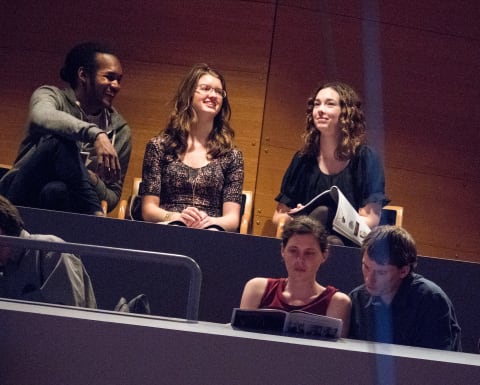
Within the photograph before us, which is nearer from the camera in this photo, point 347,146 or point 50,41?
point 347,146

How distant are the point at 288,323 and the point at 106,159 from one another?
141 cm

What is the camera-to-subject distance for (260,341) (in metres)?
2.12

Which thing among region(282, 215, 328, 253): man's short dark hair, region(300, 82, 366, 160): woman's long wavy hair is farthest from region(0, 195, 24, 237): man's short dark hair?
region(300, 82, 366, 160): woman's long wavy hair

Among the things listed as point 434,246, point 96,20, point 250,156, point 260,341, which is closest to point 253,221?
point 250,156

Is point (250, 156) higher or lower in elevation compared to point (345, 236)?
higher

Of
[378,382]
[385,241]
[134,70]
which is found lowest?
[378,382]

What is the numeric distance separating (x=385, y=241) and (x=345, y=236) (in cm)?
42

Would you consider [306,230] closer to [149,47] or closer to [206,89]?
[206,89]

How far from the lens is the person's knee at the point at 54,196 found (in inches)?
136

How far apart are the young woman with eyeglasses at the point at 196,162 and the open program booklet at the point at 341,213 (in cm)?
42

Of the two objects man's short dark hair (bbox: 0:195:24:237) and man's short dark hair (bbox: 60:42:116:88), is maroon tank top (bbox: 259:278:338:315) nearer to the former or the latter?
man's short dark hair (bbox: 0:195:24:237)

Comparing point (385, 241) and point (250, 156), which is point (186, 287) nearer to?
point (385, 241)

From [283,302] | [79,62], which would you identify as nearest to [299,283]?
[283,302]

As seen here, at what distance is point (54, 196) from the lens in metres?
3.47
